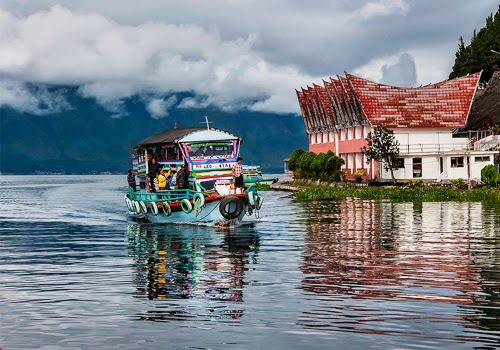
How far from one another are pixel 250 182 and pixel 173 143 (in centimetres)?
471

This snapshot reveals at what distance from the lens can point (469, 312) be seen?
15273 mm

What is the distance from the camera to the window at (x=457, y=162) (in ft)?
280

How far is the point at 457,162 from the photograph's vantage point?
85.4 m

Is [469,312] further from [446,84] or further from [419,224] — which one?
[446,84]

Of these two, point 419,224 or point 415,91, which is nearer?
point 419,224

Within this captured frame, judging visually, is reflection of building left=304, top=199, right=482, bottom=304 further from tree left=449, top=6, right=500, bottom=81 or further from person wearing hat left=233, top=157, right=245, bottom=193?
tree left=449, top=6, right=500, bottom=81

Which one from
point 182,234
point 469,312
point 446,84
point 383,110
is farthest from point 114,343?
point 446,84

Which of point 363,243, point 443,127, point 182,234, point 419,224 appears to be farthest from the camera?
point 443,127

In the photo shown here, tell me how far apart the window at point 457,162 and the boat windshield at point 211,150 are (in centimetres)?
5006

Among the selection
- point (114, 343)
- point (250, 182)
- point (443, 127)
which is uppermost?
point (443, 127)

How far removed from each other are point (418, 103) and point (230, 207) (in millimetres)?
59744

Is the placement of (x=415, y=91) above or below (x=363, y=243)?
above

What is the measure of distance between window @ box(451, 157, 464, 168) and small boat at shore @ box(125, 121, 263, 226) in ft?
163

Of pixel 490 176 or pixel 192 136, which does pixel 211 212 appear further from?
pixel 490 176
